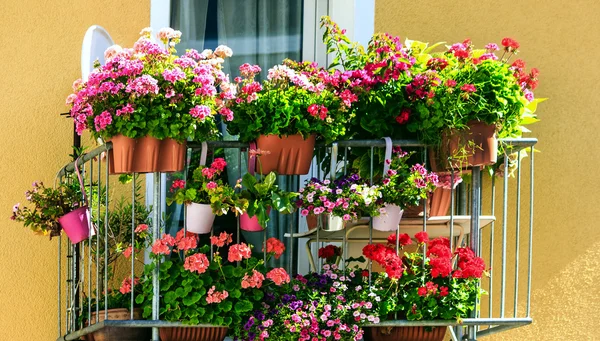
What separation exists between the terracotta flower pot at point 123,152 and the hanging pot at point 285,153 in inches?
24.0

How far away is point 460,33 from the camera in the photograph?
6535 millimetres

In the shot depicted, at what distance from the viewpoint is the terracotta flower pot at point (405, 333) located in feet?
18.7

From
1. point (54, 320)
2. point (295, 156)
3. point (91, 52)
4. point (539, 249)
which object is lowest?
point (54, 320)

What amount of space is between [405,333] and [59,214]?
1.93 meters

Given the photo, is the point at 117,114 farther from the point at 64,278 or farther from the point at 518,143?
the point at 518,143

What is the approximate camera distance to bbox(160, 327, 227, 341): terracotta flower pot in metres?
5.68

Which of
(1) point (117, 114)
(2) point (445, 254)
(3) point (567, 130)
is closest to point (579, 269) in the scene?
(3) point (567, 130)

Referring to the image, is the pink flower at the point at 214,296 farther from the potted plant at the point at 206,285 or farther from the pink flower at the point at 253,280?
the pink flower at the point at 253,280

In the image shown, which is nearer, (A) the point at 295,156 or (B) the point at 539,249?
(A) the point at 295,156

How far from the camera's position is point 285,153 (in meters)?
5.59

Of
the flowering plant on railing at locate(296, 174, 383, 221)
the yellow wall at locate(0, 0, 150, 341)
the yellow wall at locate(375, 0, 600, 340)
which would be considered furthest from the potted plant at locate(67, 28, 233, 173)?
the yellow wall at locate(375, 0, 600, 340)

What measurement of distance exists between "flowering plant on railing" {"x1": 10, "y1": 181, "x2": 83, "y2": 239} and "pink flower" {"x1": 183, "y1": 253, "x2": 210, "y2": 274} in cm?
83

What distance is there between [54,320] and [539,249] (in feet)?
9.38

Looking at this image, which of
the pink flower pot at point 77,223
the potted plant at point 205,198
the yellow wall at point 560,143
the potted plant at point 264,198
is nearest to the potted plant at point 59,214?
the pink flower pot at point 77,223
